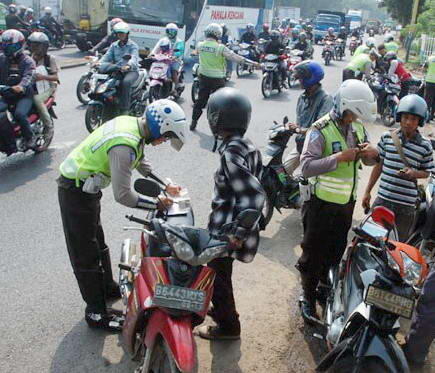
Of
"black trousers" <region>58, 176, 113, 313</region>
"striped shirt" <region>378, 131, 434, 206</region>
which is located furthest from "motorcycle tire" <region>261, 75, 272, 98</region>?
"black trousers" <region>58, 176, 113, 313</region>

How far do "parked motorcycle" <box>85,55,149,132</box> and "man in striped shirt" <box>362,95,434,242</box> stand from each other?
17.5 feet

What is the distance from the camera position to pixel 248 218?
2684 millimetres

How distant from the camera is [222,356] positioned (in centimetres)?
342

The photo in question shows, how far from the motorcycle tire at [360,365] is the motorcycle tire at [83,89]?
353 inches

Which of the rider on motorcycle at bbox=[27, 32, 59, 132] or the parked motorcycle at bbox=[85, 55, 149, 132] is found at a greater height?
the rider on motorcycle at bbox=[27, 32, 59, 132]

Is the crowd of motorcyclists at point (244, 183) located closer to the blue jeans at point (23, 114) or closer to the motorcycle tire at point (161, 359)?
the motorcycle tire at point (161, 359)

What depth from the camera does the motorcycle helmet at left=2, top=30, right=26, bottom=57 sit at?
6.43m

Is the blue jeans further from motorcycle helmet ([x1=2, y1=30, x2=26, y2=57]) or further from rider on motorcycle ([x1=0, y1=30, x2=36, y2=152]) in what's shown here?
motorcycle helmet ([x1=2, y1=30, x2=26, y2=57])

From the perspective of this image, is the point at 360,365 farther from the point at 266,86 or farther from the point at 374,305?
the point at 266,86

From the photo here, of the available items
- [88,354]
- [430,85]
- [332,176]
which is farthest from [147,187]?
[430,85]

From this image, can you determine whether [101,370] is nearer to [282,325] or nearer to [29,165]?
[282,325]

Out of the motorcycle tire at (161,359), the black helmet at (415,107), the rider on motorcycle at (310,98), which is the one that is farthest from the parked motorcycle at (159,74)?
the motorcycle tire at (161,359)

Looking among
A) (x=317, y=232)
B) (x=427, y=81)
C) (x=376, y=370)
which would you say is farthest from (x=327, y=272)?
(x=427, y=81)

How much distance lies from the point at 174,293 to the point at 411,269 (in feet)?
Result: 4.32
